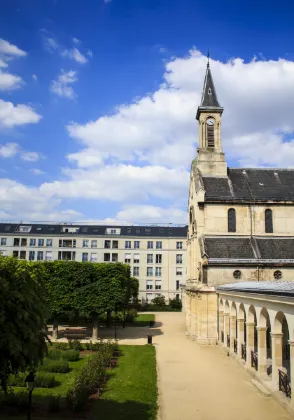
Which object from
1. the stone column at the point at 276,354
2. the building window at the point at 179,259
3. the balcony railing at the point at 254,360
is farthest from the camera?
the building window at the point at 179,259

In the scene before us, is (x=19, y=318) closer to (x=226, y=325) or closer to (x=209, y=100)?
(x=226, y=325)

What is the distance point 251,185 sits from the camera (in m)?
39.1

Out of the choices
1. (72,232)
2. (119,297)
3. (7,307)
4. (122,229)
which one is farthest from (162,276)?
(7,307)

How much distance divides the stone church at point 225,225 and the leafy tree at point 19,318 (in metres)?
23.6

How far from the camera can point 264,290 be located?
62.1 feet

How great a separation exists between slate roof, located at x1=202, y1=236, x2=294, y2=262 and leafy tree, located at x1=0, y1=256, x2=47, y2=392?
24180 mm

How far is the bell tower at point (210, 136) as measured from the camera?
132 feet

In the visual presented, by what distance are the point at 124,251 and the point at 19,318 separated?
70.6 metres

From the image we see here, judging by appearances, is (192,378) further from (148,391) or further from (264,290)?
(264,290)

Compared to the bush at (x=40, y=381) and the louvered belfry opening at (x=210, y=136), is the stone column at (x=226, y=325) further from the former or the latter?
the louvered belfry opening at (x=210, y=136)

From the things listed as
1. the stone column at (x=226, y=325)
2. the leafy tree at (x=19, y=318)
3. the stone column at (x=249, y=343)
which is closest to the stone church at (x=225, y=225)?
the stone column at (x=226, y=325)

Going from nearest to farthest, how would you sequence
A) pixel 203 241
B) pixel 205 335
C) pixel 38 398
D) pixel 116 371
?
1. pixel 38 398
2. pixel 116 371
3. pixel 205 335
4. pixel 203 241

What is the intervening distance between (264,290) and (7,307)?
43.3 ft

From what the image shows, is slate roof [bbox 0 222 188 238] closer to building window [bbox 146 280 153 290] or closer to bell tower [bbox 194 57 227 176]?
Result: building window [bbox 146 280 153 290]
